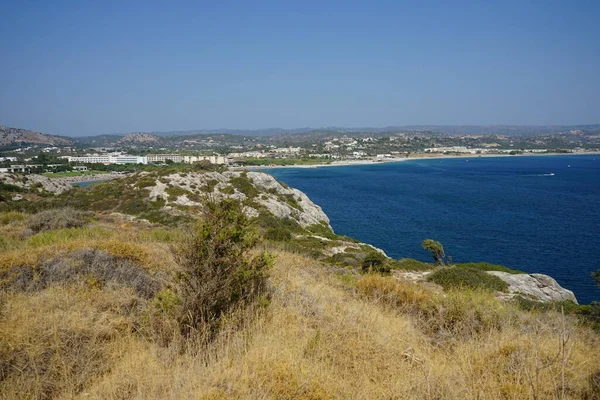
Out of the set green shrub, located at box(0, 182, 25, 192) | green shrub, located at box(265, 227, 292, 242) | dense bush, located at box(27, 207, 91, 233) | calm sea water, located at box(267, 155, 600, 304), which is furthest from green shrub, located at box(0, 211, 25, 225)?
green shrub, located at box(0, 182, 25, 192)

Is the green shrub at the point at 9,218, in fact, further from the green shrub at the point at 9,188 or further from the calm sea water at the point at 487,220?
the green shrub at the point at 9,188

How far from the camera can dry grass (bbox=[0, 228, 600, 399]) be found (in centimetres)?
357

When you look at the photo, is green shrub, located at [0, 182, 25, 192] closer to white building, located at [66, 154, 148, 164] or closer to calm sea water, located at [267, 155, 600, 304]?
calm sea water, located at [267, 155, 600, 304]

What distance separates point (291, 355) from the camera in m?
3.88

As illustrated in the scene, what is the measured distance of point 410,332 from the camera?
530 cm

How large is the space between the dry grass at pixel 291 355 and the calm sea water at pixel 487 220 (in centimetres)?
2920

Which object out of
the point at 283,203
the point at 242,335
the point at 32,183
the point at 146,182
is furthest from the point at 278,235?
the point at 32,183

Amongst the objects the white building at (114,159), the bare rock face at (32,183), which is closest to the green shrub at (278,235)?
the bare rock face at (32,183)

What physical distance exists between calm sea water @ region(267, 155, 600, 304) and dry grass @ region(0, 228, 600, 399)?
29.2 metres

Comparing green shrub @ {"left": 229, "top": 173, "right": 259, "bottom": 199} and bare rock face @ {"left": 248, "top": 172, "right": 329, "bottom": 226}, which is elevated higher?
green shrub @ {"left": 229, "top": 173, "right": 259, "bottom": 199}

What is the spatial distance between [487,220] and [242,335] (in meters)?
57.0

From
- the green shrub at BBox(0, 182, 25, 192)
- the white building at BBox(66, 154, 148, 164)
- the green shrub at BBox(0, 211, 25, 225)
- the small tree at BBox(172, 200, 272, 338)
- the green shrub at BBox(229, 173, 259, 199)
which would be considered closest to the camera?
the small tree at BBox(172, 200, 272, 338)

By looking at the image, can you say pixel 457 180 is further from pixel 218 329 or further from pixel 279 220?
pixel 218 329

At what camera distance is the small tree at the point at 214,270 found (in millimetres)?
4664
